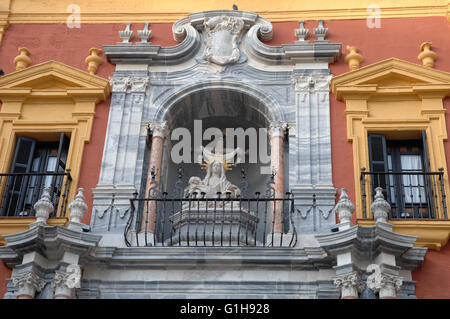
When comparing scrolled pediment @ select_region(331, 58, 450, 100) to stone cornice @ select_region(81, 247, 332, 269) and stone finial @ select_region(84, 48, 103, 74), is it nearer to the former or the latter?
stone cornice @ select_region(81, 247, 332, 269)

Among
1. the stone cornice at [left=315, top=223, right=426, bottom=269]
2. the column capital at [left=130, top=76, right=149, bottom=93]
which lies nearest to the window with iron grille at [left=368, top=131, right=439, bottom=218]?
the stone cornice at [left=315, top=223, right=426, bottom=269]

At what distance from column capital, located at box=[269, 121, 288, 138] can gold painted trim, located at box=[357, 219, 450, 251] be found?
2.01 meters

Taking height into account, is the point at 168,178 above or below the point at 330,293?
above

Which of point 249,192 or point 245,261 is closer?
point 245,261

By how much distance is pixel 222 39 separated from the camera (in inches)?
514

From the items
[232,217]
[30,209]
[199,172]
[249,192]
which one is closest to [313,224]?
[232,217]

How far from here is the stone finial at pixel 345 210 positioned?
10250 millimetres

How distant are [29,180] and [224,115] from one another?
3231 millimetres

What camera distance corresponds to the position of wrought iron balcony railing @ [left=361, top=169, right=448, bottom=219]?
36.5ft

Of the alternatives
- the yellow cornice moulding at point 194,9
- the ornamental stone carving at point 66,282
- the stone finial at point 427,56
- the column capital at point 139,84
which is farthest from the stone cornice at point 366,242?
the yellow cornice moulding at point 194,9

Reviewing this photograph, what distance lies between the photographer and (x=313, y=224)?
10.9 m

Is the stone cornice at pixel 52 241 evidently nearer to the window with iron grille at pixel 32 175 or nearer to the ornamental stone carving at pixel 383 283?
the window with iron grille at pixel 32 175

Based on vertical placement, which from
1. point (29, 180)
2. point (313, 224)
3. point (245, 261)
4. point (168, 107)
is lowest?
point (245, 261)
